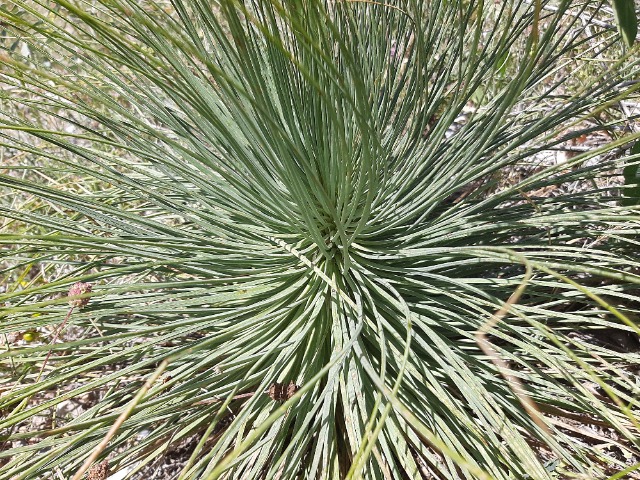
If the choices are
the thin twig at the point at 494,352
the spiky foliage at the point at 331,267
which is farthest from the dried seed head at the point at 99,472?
the thin twig at the point at 494,352

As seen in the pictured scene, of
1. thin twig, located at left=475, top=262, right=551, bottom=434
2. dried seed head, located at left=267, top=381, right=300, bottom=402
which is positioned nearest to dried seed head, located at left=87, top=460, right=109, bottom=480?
dried seed head, located at left=267, top=381, right=300, bottom=402

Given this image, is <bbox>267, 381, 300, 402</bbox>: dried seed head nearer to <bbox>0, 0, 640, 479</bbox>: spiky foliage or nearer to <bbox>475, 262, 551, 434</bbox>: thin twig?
<bbox>0, 0, 640, 479</bbox>: spiky foliage

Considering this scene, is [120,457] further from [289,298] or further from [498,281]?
[498,281]

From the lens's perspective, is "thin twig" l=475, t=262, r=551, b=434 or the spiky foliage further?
the spiky foliage

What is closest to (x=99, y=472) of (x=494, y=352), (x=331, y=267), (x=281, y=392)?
(x=281, y=392)

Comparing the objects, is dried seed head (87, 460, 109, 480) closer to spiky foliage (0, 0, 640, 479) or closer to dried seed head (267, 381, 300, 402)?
A: spiky foliage (0, 0, 640, 479)

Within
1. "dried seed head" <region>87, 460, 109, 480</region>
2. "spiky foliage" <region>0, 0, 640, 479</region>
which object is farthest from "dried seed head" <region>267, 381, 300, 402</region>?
"dried seed head" <region>87, 460, 109, 480</region>

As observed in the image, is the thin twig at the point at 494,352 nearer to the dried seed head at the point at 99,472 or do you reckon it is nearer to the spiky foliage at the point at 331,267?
the spiky foliage at the point at 331,267

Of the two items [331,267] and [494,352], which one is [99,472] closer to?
[331,267]

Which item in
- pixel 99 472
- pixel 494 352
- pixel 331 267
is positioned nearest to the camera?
pixel 494 352

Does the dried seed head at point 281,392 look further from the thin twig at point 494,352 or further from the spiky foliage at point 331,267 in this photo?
the thin twig at point 494,352

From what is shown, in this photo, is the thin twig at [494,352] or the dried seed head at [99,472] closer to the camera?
the thin twig at [494,352]
